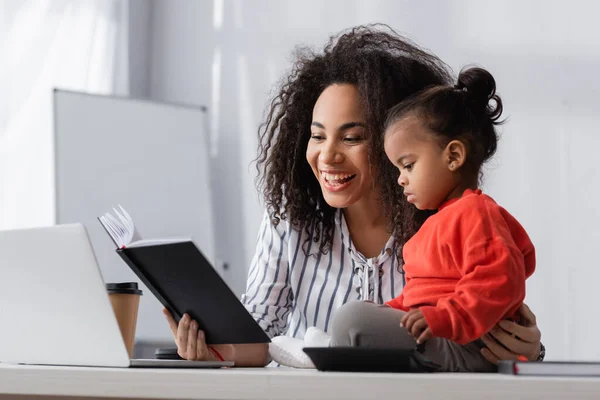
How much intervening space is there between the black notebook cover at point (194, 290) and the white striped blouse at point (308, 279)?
1.69ft

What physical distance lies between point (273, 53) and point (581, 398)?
3.22 meters

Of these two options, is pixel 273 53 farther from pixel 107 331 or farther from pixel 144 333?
pixel 107 331

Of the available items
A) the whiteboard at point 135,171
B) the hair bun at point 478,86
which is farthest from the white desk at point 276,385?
the whiteboard at point 135,171

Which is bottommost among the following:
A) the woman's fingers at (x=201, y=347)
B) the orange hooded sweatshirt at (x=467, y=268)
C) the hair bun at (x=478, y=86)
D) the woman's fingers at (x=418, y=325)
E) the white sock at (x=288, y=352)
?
the white sock at (x=288, y=352)

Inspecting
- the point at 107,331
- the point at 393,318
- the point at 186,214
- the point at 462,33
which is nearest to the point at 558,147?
the point at 462,33

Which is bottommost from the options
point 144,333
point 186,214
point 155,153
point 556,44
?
point 144,333

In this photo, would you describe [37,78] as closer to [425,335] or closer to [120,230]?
[120,230]

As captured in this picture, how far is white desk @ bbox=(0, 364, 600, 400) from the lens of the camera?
614mm

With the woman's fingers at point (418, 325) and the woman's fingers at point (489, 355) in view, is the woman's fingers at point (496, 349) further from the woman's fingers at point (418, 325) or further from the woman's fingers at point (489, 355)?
the woman's fingers at point (418, 325)

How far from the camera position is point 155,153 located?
11.2ft

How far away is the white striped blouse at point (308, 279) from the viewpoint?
5.35 feet

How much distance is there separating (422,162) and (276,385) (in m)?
0.51

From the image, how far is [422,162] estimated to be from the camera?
1.08m

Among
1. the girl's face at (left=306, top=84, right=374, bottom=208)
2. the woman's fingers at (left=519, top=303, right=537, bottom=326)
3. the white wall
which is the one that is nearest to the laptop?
the woman's fingers at (left=519, top=303, right=537, bottom=326)
